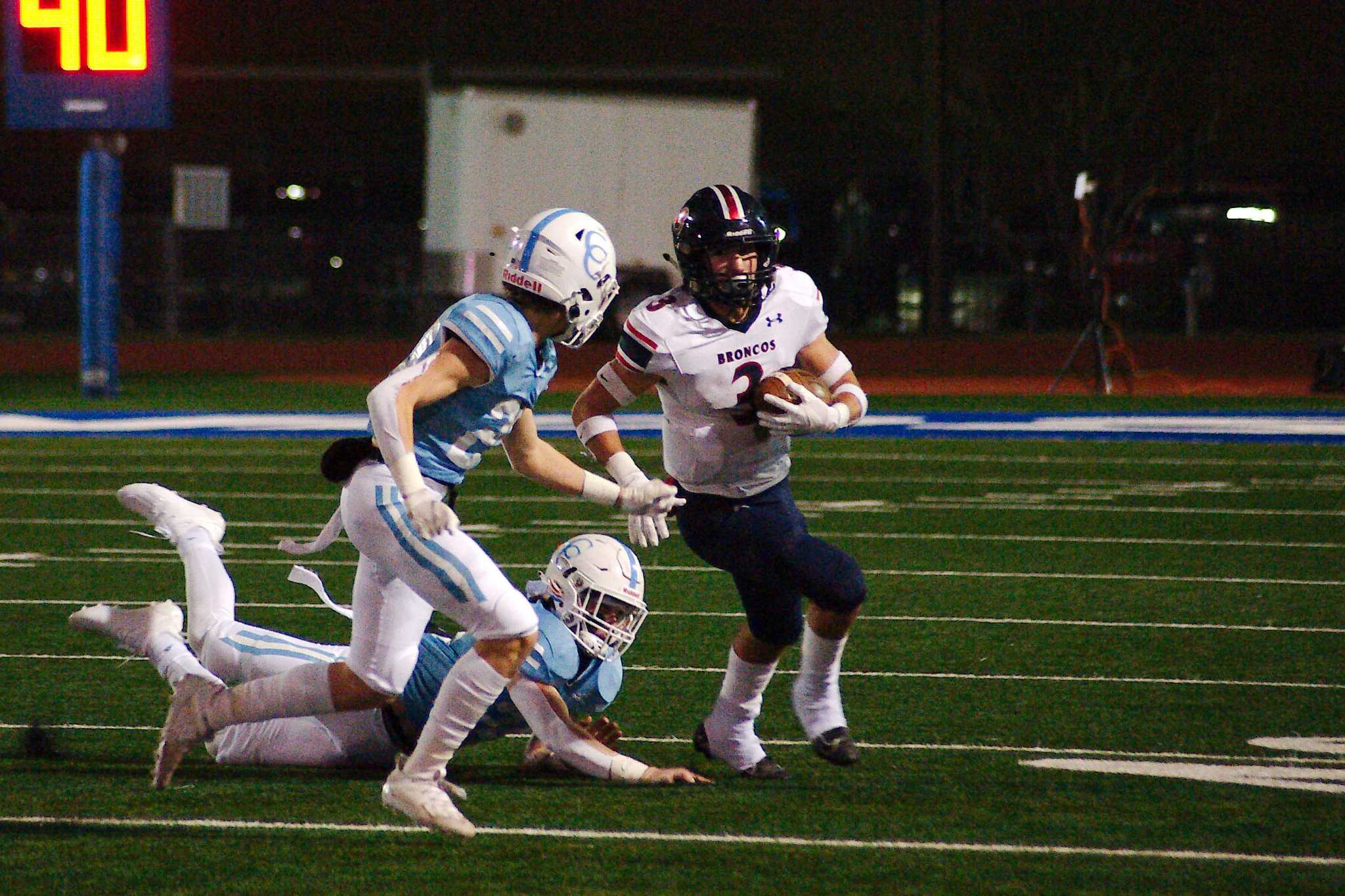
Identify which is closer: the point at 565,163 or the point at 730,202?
the point at 730,202

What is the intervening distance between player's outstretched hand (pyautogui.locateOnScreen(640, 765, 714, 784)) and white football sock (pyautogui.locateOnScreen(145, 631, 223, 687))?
116 cm

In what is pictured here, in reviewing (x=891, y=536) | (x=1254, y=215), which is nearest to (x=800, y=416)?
(x=891, y=536)

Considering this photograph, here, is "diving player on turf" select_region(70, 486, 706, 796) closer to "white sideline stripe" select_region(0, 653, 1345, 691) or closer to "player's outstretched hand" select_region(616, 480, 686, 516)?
"player's outstretched hand" select_region(616, 480, 686, 516)

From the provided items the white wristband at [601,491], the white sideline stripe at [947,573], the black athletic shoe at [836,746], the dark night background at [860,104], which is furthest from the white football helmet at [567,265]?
the dark night background at [860,104]

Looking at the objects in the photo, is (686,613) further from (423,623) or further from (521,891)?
(521,891)

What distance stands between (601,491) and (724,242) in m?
0.81

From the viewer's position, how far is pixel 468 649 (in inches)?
188

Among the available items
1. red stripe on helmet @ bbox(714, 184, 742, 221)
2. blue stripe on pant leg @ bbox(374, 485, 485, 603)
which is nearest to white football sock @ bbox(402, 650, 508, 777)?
blue stripe on pant leg @ bbox(374, 485, 485, 603)

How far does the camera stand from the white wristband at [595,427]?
5180 millimetres

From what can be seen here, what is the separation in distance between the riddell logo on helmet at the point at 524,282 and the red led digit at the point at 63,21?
13079 millimetres

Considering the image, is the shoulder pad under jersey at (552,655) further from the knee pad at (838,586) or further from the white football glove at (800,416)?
the white football glove at (800,416)

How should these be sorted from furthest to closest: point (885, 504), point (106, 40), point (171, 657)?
point (106, 40) → point (885, 504) → point (171, 657)

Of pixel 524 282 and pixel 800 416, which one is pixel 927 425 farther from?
pixel 524 282

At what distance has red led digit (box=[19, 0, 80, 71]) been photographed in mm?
16453
